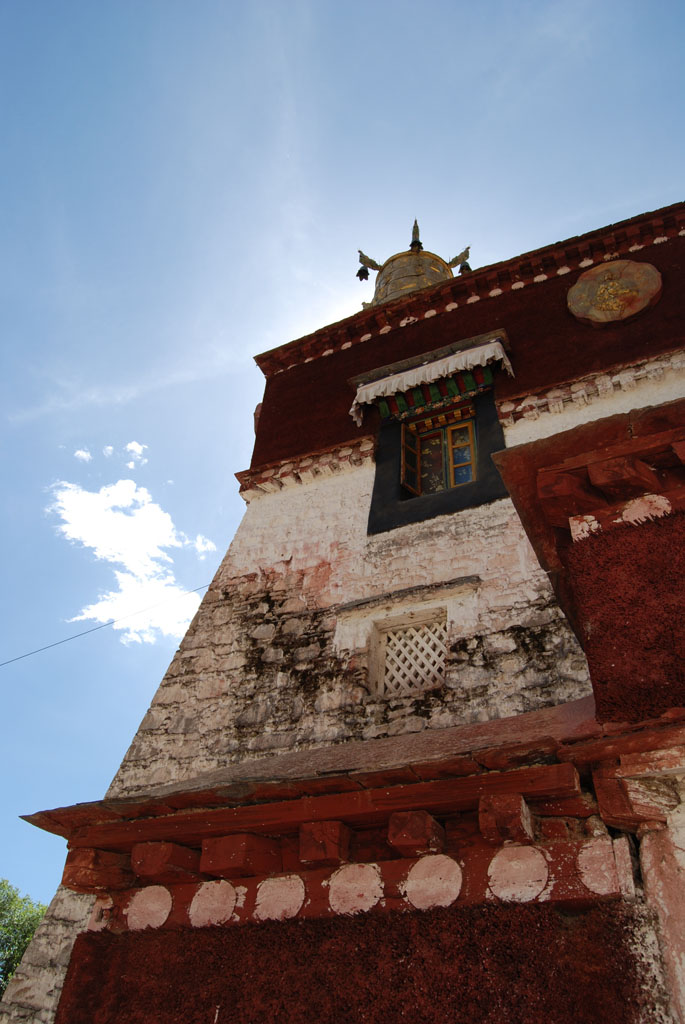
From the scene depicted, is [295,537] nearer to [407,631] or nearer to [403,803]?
[407,631]

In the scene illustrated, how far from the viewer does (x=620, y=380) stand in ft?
→ 28.4

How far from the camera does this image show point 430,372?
999 cm

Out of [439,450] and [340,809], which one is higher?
[439,450]

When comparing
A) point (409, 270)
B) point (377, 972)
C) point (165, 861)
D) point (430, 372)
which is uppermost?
point (409, 270)

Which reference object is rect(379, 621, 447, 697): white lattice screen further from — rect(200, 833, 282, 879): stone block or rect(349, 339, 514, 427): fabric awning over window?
rect(349, 339, 514, 427): fabric awning over window

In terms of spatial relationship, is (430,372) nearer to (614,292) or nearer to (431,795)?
(614,292)

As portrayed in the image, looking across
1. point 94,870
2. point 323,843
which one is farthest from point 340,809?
point 94,870

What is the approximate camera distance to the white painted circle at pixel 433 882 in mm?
3676

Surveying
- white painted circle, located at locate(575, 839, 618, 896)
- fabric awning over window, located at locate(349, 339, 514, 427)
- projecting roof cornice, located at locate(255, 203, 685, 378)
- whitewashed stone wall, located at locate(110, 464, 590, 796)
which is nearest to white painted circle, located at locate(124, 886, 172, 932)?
whitewashed stone wall, located at locate(110, 464, 590, 796)

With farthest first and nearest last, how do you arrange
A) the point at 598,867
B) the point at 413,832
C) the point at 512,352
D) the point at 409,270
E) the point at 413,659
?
the point at 409,270 < the point at 512,352 < the point at 413,659 < the point at 413,832 < the point at 598,867

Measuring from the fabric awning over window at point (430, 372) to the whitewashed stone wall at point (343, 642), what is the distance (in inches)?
66.9

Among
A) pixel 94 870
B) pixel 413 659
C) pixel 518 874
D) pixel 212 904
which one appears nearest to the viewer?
pixel 518 874

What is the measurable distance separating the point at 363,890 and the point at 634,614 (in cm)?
206

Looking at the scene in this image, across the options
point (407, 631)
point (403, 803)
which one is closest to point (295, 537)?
point (407, 631)
